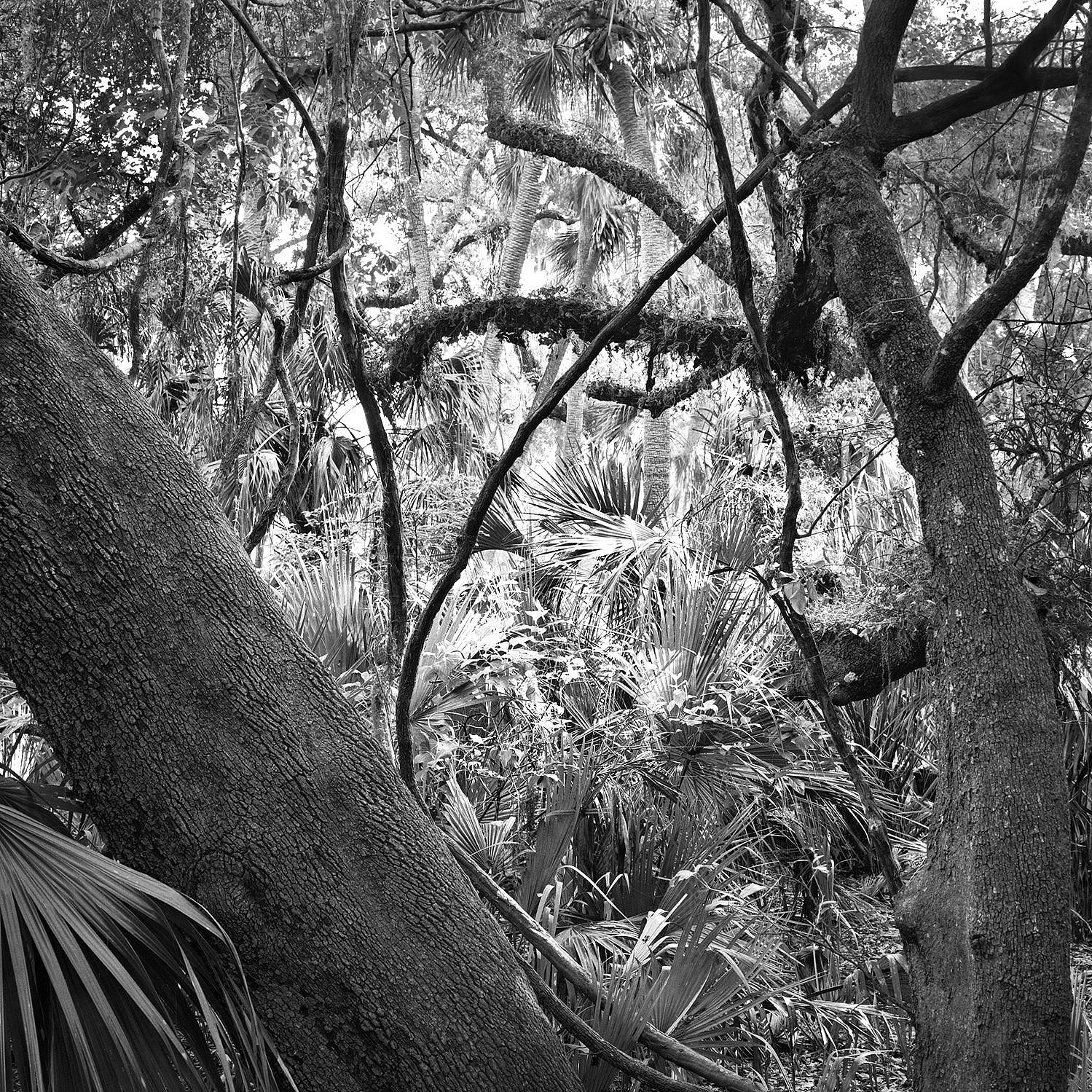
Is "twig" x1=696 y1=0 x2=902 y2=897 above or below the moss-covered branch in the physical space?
below

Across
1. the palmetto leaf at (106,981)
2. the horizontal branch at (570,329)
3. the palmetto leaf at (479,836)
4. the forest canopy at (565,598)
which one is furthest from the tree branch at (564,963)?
the horizontal branch at (570,329)

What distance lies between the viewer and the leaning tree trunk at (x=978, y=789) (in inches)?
78.5

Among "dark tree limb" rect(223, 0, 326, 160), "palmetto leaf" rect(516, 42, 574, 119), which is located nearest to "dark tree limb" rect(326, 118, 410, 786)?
"dark tree limb" rect(223, 0, 326, 160)

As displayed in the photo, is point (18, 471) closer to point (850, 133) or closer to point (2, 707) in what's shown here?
point (850, 133)

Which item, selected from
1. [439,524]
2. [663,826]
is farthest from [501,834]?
[439,524]

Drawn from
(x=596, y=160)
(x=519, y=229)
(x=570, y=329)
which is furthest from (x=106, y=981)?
(x=519, y=229)

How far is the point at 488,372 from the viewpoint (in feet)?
33.4

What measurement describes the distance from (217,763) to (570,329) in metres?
5.60

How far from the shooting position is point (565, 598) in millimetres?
6125

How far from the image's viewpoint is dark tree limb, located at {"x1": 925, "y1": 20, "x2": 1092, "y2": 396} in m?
2.10

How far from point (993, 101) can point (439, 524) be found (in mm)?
4535

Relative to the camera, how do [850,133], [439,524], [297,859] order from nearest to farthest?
[297,859] < [850,133] < [439,524]

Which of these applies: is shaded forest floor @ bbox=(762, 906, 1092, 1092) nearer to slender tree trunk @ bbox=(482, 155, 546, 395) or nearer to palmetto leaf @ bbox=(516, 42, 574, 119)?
palmetto leaf @ bbox=(516, 42, 574, 119)

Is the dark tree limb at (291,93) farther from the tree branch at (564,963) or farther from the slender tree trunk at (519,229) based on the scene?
the slender tree trunk at (519,229)
